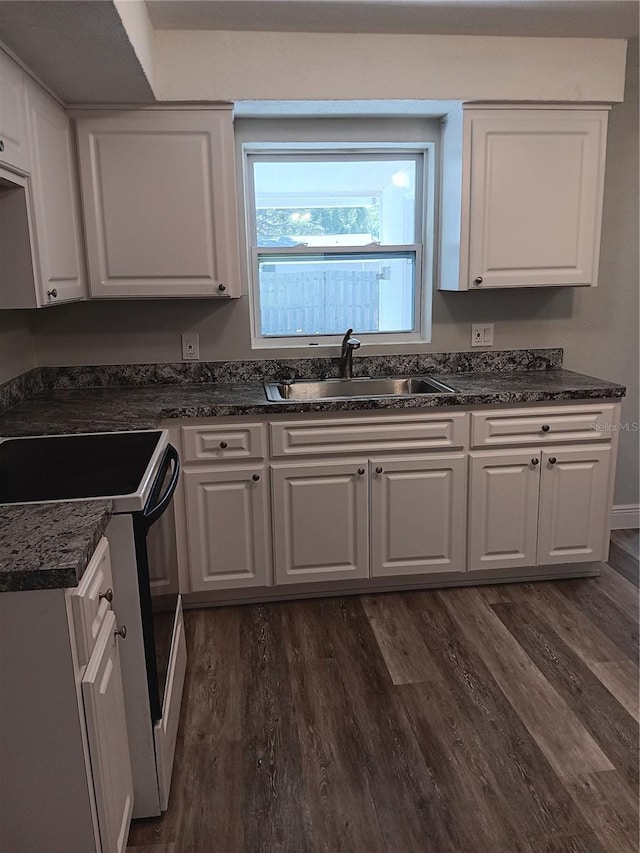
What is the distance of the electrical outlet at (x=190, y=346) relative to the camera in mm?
3104

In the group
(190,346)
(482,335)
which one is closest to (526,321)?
(482,335)

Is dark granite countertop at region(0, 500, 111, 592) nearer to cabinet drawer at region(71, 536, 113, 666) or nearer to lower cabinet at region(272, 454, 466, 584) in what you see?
cabinet drawer at region(71, 536, 113, 666)

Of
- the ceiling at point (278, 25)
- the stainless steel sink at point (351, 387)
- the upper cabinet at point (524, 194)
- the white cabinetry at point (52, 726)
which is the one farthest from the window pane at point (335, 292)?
the white cabinetry at point (52, 726)

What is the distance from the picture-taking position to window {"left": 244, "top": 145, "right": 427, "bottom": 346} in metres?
3.16

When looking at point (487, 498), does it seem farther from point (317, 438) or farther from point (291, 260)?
point (291, 260)

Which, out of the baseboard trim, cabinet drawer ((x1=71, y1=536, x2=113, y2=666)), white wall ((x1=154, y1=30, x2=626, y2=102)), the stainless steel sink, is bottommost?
the baseboard trim

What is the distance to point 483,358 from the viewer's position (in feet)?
10.8

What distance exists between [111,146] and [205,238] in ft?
1.60

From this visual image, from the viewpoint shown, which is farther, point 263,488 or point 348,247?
point 348,247

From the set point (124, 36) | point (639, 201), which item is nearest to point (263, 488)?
point (124, 36)

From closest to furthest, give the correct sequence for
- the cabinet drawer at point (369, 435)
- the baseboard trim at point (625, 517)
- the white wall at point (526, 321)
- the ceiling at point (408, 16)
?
the ceiling at point (408, 16) → the cabinet drawer at point (369, 435) → the white wall at point (526, 321) → the baseboard trim at point (625, 517)

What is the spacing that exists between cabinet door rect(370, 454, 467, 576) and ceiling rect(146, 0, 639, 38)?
5.43 ft

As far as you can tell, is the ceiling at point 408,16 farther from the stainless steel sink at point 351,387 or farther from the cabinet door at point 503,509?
the cabinet door at point 503,509

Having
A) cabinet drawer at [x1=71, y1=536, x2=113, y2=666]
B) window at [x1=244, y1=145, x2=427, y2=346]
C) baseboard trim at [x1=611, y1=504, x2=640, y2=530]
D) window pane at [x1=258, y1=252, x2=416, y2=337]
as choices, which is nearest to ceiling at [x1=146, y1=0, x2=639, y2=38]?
window at [x1=244, y1=145, x2=427, y2=346]
